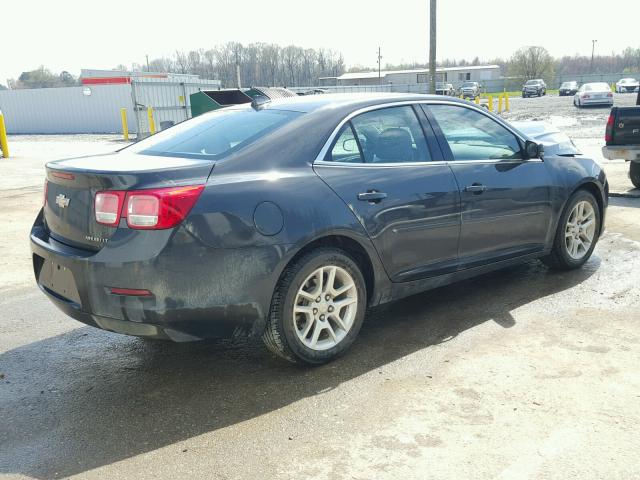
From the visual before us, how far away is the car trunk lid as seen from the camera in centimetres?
313

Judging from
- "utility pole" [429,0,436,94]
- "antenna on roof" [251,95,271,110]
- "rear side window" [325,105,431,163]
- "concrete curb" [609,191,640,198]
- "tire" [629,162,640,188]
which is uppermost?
"utility pole" [429,0,436,94]

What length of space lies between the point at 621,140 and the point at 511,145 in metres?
5.59

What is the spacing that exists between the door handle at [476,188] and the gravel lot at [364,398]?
36.2 inches

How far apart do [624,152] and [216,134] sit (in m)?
7.56

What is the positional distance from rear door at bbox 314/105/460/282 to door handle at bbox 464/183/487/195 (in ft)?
0.44

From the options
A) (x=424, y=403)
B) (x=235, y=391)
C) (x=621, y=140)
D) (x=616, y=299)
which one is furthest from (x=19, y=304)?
(x=621, y=140)

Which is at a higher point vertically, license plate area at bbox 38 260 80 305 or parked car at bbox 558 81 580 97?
parked car at bbox 558 81 580 97

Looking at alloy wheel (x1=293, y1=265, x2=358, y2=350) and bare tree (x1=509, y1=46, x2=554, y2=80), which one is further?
bare tree (x1=509, y1=46, x2=554, y2=80)

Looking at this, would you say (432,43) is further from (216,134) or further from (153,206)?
(153,206)

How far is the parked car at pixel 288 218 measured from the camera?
311cm

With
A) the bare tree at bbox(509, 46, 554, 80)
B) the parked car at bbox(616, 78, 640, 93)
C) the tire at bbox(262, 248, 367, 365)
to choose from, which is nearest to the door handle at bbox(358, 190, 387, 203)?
the tire at bbox(262, 248, 367, 365)

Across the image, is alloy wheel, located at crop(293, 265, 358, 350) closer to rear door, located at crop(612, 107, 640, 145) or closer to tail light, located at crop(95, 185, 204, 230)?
tail light, located at crop(95, 185, 204, 230)

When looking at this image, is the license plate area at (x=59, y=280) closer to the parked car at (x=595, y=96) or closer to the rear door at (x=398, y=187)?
the rear door at (x=398, y=187)

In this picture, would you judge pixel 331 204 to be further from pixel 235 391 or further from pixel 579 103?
pixel 579 103
